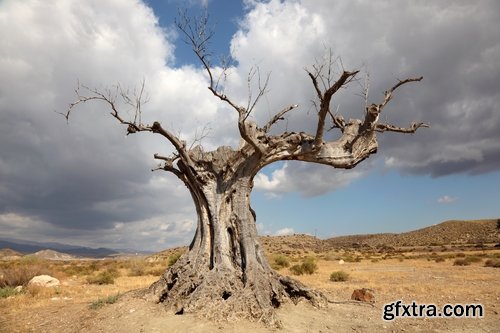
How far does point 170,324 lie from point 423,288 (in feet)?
34.2

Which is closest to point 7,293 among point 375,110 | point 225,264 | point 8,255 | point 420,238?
point 225,264

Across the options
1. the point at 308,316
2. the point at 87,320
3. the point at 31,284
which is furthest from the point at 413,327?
the point at 31,284

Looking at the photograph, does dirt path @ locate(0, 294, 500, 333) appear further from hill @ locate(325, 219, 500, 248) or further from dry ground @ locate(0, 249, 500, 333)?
hill @ locate(325, 219, 500, 248)

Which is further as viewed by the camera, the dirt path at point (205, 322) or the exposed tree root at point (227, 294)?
the exposed tree root at point (227, 294)

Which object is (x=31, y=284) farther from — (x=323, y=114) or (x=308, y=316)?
(x=323, y=114)

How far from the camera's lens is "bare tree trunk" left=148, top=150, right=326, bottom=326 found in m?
9.81

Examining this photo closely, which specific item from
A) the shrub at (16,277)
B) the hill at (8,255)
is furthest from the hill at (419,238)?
the shrub at (16,277)

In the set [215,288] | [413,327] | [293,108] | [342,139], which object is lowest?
[413,327]

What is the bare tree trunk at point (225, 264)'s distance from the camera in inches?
386

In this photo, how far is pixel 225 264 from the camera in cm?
1074

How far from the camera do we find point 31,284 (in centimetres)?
1745

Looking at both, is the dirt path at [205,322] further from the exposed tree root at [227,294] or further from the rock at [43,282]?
the rock at [43,282]

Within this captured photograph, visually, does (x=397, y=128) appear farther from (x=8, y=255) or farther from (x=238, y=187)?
(x=8, y=255)

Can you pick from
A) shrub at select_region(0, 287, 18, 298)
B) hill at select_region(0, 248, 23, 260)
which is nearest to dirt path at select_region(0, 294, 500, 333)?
shrub at select_region(0, 287, 18, 298)
